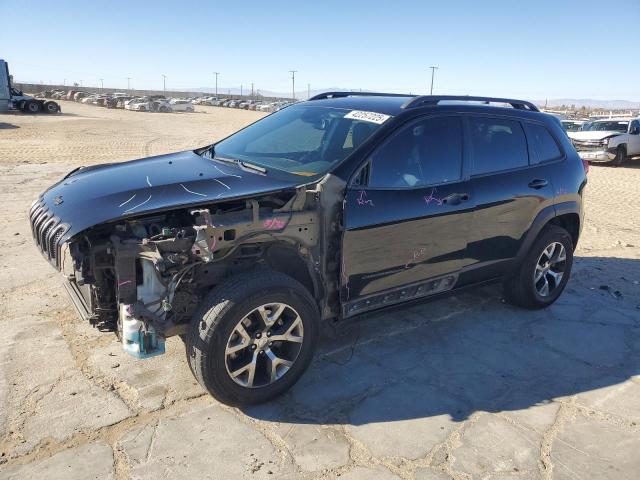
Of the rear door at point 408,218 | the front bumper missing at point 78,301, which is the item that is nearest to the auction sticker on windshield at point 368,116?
the rear door at point 408,218

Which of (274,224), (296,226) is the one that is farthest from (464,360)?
(274,224)

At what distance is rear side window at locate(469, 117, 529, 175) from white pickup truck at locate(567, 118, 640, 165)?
14668mm

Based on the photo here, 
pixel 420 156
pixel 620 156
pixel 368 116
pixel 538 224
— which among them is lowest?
pixel 620 156

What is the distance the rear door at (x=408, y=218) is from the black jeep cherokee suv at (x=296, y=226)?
0.01 metres

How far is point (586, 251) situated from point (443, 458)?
5.15 metres

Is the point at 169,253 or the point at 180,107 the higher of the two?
the point at 180,107

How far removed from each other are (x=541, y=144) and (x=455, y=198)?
1.40 m

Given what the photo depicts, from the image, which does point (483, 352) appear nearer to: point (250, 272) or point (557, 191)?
point (557, 191)

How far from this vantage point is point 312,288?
11.5ft

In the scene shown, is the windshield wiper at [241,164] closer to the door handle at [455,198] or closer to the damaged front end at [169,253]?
the damaged front end at [169,253]

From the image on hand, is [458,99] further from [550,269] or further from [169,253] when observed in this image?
[169,253]

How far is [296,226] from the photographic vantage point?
3.24 metres

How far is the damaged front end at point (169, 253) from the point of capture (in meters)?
2.88

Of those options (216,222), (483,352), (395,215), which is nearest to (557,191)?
(483,352)
